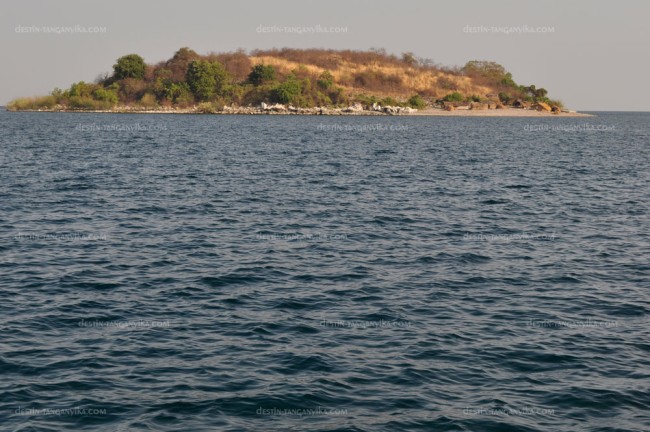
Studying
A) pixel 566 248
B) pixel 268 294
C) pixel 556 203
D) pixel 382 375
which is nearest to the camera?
pixel 382 375

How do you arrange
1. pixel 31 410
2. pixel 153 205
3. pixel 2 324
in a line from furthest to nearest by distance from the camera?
1. pixel 153 205
2. pixel 2 324
3. pixel 31 410

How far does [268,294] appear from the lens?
2584 cm

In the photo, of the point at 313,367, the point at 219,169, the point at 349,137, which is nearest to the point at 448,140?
the point at 349,137

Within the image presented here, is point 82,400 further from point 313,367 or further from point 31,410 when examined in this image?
point 313,367

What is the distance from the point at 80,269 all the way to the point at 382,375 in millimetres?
15092

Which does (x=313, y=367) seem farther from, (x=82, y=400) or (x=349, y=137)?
(x=349, y=137)

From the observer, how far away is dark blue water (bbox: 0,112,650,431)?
1691cm

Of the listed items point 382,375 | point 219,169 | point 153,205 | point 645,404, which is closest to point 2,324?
point 382,375

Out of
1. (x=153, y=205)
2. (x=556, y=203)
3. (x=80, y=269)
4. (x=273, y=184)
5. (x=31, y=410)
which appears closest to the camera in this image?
(x=31, y=410)

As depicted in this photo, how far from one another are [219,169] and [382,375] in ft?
158

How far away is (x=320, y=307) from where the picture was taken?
24.5m

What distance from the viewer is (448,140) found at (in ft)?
372

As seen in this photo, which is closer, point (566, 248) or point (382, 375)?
point (382, 375)

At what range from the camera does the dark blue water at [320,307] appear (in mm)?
16906
